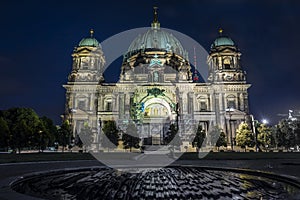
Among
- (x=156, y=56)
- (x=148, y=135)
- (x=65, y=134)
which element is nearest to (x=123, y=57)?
(x=156, y=56)

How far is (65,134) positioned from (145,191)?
39935 mm

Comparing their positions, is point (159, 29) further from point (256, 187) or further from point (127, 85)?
point (256, 187)

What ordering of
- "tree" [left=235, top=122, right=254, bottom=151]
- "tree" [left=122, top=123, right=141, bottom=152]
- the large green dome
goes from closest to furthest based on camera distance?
1. "tree" [left=122, top=123, right=141, bottom=152]
2. "tree" [left=235, top=122, right=254, bottom=151]
3. the large green dome

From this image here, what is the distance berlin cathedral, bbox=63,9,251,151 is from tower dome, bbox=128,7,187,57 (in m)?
8.89

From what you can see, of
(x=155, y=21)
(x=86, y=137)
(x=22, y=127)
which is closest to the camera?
(x=22, y=127)

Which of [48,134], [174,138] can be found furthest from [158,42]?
[48,134]

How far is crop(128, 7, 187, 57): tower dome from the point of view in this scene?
67438 millimetres

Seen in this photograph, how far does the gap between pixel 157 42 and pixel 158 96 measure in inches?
818

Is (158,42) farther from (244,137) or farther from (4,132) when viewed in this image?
(4,132)

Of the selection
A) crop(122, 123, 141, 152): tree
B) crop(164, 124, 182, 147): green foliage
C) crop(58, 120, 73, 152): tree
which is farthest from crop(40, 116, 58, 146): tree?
crop(164, 124, 182, 147): green foliage

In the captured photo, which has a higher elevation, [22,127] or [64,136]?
[22,127]

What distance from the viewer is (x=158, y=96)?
54.3 metres

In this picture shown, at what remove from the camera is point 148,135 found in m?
51.8

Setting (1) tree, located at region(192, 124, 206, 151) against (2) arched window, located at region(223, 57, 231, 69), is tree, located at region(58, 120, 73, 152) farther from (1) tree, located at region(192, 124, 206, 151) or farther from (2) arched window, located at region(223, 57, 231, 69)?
(2) arched window, located at region(223, 57, 231, 69)
